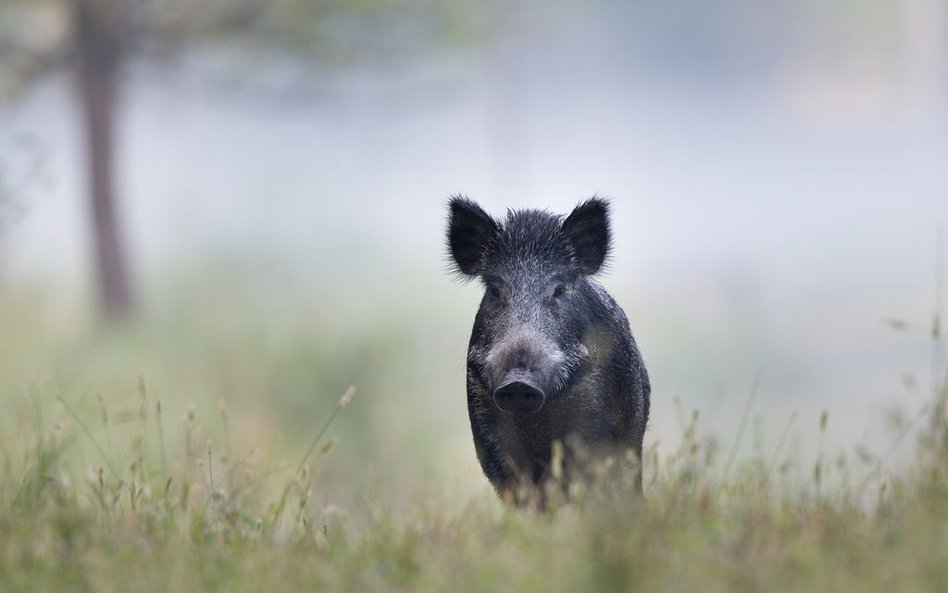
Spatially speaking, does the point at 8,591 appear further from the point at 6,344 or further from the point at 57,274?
the point at 57,274

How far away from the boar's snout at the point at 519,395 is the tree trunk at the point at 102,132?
48.7 feet

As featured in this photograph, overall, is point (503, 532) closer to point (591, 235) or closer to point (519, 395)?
point (519, 395)

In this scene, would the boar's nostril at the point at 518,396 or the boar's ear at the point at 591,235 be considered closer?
the boar's nostril at the point at 518,396

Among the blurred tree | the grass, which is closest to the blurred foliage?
the blurred tree

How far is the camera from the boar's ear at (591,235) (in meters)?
5.30

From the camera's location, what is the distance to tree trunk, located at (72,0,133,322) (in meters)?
18.0

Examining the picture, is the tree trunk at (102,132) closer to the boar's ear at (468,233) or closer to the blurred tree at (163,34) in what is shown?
the blurred tree at (163,34)

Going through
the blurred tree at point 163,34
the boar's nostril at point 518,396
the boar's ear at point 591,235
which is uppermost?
the blurred tree at point 163,34

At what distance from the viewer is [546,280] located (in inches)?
203

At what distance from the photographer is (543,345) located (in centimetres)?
481

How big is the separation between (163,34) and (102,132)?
1.82m

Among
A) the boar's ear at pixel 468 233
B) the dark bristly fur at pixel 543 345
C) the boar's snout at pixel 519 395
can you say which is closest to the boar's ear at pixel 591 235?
the dark bristly fur at pixel 543 345

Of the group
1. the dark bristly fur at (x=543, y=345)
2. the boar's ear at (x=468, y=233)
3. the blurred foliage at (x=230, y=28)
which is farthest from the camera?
the blurred foliage at (x=230, y=28)

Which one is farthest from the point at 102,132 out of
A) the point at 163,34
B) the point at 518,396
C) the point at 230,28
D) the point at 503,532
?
the point at 503,532
